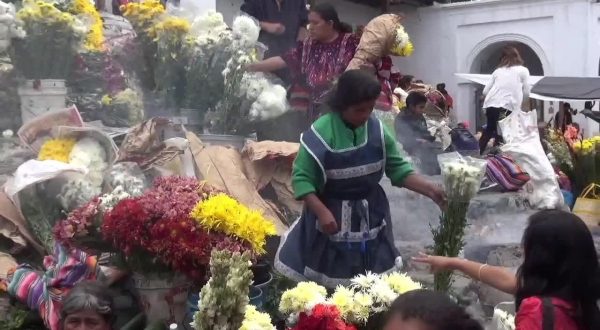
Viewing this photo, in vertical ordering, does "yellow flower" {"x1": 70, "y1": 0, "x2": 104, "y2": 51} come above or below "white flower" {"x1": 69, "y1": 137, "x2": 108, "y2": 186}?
above

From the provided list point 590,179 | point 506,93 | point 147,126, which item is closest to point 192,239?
point 147,126

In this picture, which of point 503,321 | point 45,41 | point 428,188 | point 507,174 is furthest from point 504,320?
point 507,174

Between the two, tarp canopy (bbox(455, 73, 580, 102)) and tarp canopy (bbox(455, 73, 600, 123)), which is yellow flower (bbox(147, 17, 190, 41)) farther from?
tarp canopy (bbox(455, 73, 580, 102))

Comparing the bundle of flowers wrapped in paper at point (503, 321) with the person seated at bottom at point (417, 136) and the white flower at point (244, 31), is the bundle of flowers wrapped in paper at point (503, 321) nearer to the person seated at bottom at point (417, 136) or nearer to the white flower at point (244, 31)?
the white flower at point (244, 31)

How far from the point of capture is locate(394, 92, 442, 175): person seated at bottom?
739cm

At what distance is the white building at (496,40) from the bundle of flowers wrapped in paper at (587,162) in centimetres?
1093

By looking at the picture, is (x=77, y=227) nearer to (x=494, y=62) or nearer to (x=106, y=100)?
(x=106, y=100)

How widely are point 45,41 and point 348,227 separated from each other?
2871 mm

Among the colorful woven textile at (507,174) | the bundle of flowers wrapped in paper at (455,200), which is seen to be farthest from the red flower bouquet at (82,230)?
the colorful woven textile at (507,174)

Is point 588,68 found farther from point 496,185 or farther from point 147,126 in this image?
point 147,126

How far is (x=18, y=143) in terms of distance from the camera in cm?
527

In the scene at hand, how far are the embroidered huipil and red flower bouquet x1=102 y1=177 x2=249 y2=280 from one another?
1.68 ft

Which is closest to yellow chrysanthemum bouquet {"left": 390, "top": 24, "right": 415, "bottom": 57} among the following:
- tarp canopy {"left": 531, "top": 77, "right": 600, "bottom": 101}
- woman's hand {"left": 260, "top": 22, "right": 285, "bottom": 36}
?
woman's hand {"left": 260, "top": 22, "right": 285, "bottom": 36}

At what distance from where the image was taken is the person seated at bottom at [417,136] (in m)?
7.39
